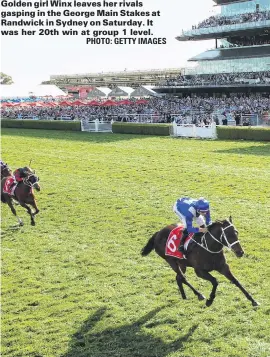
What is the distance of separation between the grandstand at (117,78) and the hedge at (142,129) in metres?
43.0

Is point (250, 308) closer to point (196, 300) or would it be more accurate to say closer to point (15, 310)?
point (196, 300)

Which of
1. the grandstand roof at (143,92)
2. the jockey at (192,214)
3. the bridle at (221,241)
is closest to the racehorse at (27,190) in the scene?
the jockey at (192,214)

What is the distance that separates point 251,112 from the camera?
29203 millimetres

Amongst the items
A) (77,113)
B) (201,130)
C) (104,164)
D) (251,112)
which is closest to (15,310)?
(104,164)

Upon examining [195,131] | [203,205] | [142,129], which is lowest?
[203,205]

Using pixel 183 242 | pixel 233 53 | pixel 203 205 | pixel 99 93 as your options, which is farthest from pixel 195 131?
pixel 233 53

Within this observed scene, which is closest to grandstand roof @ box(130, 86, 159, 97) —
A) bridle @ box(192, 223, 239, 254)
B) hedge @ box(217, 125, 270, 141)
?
hedge @ box(217, 125, 270, 141)

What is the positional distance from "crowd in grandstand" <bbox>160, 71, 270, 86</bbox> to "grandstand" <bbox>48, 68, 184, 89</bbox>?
21.8 m

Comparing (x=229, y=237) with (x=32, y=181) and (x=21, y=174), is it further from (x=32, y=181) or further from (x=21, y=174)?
(x=21, y=174)

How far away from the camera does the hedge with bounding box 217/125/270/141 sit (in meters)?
23.1

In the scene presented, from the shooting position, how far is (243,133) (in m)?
24.1

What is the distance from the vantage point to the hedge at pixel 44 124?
3409cm

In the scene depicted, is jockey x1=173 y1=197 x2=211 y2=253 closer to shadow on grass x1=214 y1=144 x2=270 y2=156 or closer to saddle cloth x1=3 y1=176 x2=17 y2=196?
saddle cloth x1=3 y1=176 x2=17 y2=196

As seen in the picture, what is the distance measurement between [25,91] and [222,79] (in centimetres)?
2372
